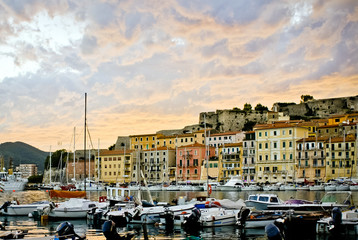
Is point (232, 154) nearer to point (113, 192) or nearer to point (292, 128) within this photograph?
point (292, 128)

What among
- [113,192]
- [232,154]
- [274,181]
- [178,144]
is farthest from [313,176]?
[113,192]

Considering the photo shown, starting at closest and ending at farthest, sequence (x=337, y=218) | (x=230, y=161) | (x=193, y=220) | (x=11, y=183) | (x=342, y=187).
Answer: (x=337, y=218)
(x=193, y=220)
(x=342, y=187)
(x=230, y=161)
(x=11, y=183)

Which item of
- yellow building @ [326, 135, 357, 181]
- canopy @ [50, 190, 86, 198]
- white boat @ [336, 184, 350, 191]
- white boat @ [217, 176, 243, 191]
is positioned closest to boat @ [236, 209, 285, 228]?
Result: canopy @ [50, 190, 86, 198]

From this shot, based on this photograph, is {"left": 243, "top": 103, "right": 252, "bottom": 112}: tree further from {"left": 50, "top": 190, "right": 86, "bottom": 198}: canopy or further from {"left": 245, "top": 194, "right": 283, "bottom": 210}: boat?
{"left": 245, "top": 194, "right": 283, "bottom": 210}: boat

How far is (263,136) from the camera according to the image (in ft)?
268

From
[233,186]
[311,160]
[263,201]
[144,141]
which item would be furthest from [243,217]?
[144,141]

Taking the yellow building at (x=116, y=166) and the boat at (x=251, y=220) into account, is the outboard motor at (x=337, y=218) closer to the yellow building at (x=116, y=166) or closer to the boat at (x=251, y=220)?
the boat at (x=251, y=220)

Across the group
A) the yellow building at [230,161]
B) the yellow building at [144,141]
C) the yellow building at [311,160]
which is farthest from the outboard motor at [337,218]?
the yellow building at [144,141]

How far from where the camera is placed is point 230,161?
275ft

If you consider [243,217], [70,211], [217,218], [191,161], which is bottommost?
[70,211]

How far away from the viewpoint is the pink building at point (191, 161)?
88562 mm

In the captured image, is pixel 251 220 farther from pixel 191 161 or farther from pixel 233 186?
pixel 191 161

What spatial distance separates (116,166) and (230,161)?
2620 cm

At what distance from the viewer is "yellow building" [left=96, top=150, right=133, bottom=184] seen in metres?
95.9
